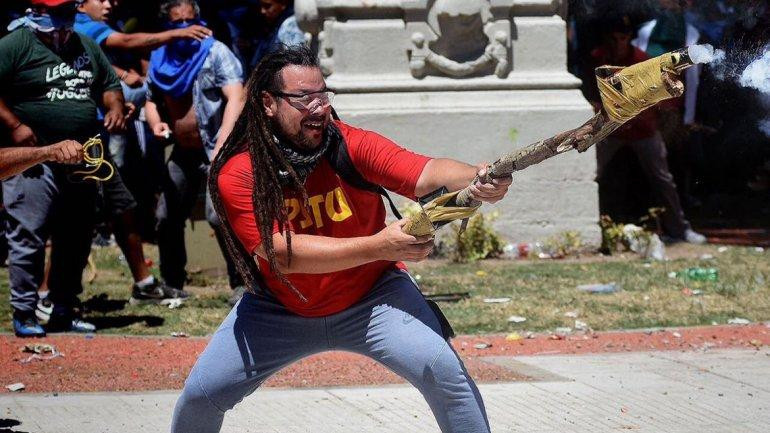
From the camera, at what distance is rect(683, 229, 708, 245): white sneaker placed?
12.0m

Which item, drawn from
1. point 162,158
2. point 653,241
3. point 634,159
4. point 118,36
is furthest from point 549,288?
point 634,159

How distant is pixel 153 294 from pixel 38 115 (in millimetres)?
1870

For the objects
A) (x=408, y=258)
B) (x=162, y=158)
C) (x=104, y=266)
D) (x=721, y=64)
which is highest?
(x=721, y=64)

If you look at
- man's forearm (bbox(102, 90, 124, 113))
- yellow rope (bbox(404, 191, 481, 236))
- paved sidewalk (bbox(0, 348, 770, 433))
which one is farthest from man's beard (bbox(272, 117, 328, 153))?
man's forearm (bbox(102, 90, 124, 113))

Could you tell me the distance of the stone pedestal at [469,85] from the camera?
434 inches

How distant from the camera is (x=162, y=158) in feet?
32.4

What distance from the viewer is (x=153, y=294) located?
9.40 m

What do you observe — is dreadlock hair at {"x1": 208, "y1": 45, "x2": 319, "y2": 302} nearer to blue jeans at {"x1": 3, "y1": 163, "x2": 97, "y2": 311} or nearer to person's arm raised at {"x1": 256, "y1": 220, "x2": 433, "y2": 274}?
person's arm raised at {"x1": 256, "y1": 220, "x2": 433, "y2": 274}

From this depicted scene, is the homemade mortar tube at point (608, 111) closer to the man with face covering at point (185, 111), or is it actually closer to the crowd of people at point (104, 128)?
the crowd of people at point (104, 128)

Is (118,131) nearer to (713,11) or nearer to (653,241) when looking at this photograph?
(713,11)

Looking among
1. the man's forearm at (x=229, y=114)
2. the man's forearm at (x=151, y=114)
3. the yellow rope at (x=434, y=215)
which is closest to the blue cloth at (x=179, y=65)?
the man's forearm at (x=151, y=114)

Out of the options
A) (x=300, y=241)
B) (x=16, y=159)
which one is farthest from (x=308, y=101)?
(x=16, y=159)

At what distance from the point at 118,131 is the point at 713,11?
154 inches

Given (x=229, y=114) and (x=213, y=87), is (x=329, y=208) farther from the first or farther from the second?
(x=213, y=87)
